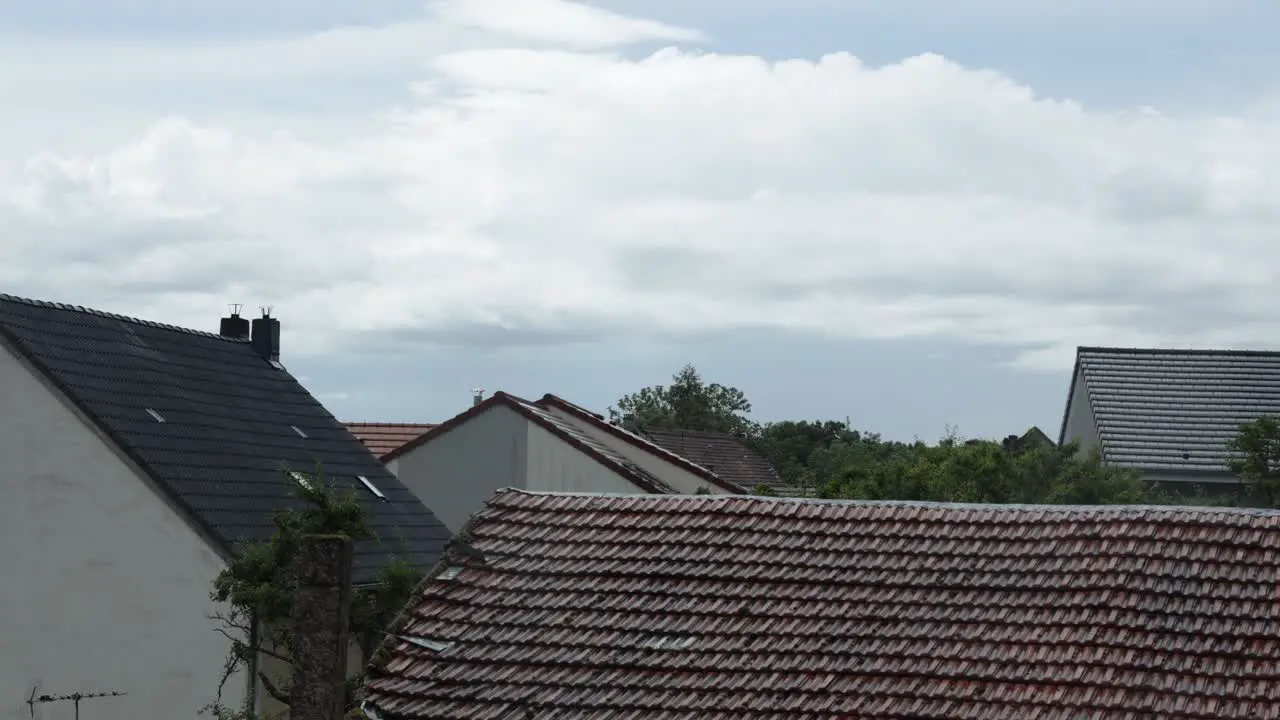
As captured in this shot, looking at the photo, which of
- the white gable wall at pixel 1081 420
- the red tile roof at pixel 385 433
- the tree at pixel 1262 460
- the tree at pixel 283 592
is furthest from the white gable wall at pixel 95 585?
the white gable wall at pixel 1081 420

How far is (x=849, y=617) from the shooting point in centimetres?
1493

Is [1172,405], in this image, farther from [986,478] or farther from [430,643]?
[430,643]

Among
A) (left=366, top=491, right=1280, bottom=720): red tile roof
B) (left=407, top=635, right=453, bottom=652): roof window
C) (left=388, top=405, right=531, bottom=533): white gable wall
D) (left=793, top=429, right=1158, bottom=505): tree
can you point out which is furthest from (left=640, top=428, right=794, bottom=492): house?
(left=407, top=635, right=453, bottom=652): roof window

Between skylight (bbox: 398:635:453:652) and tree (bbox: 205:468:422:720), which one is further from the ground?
tree (bbox: 205:468:422:720)

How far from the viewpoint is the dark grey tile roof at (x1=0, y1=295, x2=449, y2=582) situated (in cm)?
1981

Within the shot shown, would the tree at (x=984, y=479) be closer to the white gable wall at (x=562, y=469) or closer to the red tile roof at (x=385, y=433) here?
the white gable wall at (x=562, y=469)

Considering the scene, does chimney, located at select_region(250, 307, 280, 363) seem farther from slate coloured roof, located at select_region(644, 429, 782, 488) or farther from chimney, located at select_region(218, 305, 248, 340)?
slate coloured roof, located at select_region(644, 429, 782, 488)

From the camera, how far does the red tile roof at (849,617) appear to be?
13586mm

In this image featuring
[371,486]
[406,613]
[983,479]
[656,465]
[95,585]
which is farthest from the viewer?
[656,465]

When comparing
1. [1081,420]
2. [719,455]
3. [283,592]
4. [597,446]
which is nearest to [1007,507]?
[283,592]

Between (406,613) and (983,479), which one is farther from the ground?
(983,479)

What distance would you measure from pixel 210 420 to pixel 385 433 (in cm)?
1556

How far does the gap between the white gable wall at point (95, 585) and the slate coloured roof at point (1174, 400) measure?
24.3 meters

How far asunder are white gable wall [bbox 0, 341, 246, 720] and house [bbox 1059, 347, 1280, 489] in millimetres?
23933
